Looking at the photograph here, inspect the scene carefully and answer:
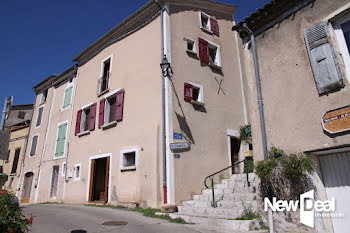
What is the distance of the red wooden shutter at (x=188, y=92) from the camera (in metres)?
10.5

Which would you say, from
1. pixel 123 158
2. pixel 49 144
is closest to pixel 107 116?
pixel 123 158

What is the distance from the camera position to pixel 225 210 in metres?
6.53

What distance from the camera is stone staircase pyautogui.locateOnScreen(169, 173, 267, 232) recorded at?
5711 millimetres

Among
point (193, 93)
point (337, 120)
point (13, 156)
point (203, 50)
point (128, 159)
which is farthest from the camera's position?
point (13, 156)

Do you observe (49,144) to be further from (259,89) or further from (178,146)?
(259,89)

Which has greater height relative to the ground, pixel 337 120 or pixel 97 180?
pixel 337 120

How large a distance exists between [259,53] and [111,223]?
5.85 meters

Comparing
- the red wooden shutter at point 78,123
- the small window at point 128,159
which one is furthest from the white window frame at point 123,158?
the red wooden shutter at point 78,123

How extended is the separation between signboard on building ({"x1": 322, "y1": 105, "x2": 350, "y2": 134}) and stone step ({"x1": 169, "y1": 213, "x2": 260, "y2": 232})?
255cm

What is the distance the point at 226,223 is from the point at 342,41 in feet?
15.2

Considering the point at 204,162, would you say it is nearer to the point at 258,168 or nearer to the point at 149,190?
the point at 149,190

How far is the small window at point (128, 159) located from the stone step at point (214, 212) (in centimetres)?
342

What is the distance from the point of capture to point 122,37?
13.5 m

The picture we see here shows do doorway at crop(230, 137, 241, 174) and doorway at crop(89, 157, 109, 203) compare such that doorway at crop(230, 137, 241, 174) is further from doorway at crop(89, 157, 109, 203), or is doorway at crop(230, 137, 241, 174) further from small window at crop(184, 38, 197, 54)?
doorway at crop(89, 157, 109, 203)
